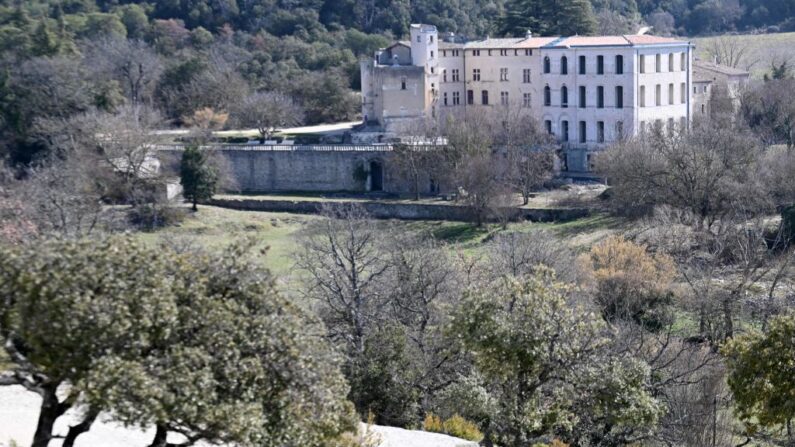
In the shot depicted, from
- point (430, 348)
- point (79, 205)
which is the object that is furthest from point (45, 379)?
point (79, 205)

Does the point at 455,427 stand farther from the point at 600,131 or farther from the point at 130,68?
the point at 130,68

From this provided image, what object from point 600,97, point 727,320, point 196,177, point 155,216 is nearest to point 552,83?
point 600,97

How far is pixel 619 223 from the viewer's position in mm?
38562

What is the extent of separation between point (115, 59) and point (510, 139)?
23.6m

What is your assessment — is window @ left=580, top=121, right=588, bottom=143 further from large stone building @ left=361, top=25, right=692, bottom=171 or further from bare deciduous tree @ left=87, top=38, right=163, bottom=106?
bare deciduous tree @ left=87, top=38, right=163, bottom=106

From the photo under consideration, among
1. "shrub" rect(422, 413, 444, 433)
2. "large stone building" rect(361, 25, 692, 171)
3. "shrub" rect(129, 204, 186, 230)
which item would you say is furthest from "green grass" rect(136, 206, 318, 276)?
"shrub" rect(422, 413, 444, 433)

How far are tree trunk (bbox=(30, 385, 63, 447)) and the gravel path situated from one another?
1539 mm

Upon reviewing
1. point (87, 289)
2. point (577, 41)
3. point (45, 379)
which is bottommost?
point (45, 379)

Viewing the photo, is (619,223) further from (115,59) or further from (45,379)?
(115,59)

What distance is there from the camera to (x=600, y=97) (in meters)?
47.2

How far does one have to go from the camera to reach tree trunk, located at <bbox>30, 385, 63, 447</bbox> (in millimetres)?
13828

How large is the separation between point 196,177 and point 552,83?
14.0 m

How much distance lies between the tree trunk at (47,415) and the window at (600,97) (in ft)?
117

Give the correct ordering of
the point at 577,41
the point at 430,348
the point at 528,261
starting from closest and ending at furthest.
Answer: the point at 430,348
the point at 528,261
the point at 577,41
